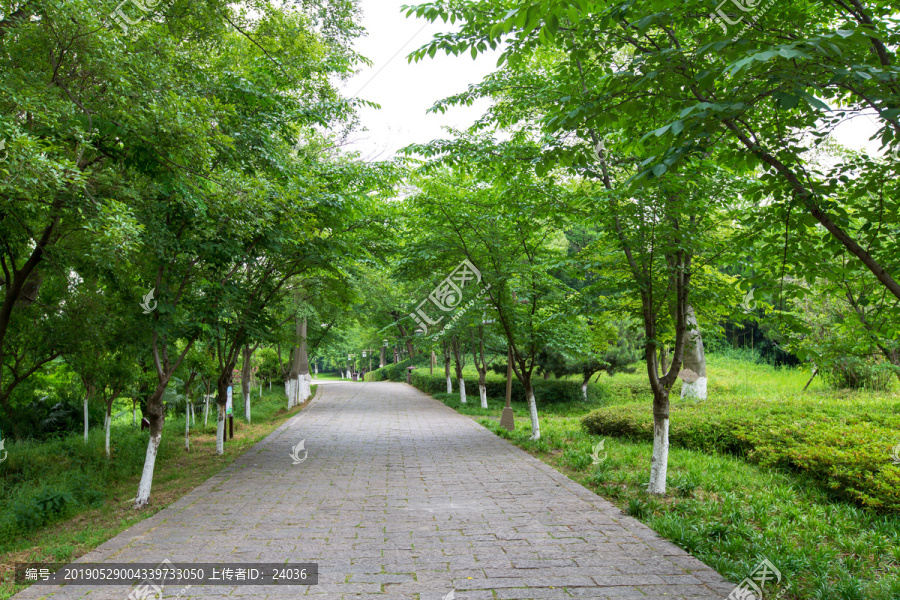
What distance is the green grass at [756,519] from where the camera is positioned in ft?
13.2

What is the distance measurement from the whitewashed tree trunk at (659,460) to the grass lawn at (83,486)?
240 inches

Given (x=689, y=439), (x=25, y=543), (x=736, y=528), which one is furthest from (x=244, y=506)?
(x=689, y=439)

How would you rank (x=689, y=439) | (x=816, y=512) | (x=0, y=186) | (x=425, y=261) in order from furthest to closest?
(x=425, y=261) → (x=689, y=439) → (x=816, y=512) → (x=0, y=186)

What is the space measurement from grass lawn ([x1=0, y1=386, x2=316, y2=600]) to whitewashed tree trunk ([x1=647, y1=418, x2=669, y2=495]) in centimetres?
610

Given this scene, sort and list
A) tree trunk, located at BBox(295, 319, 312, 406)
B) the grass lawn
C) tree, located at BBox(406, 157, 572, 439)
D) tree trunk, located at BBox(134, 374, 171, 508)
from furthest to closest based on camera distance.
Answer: tree trunk, located at BBox(295, 319, 312, 406) < tree, located at BBox(406, 157, 572, 439) < tree trunk, located at BBox(134, 374, 171, 508) < the grass lawn

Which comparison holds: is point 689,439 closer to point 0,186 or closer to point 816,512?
point 816,512

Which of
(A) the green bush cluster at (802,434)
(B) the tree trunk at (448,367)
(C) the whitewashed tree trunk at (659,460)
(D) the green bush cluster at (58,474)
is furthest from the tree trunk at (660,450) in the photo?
(B) the tree trunk at (448,367)

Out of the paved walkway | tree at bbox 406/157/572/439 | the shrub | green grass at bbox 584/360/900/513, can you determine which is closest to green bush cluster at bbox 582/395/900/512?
green grass at bbox 584/360/900/513

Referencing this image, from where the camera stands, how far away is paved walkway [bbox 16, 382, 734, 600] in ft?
12.8

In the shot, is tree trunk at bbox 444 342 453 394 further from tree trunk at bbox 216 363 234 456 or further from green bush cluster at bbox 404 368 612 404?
tree trunk at bbox 216 363 234 456

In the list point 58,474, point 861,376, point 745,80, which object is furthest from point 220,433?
point 861,376

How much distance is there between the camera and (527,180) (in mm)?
7160

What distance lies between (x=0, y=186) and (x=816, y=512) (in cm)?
790

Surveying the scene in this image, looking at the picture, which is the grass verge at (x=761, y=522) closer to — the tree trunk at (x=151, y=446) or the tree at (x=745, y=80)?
the tree at (x=745, y=80)
